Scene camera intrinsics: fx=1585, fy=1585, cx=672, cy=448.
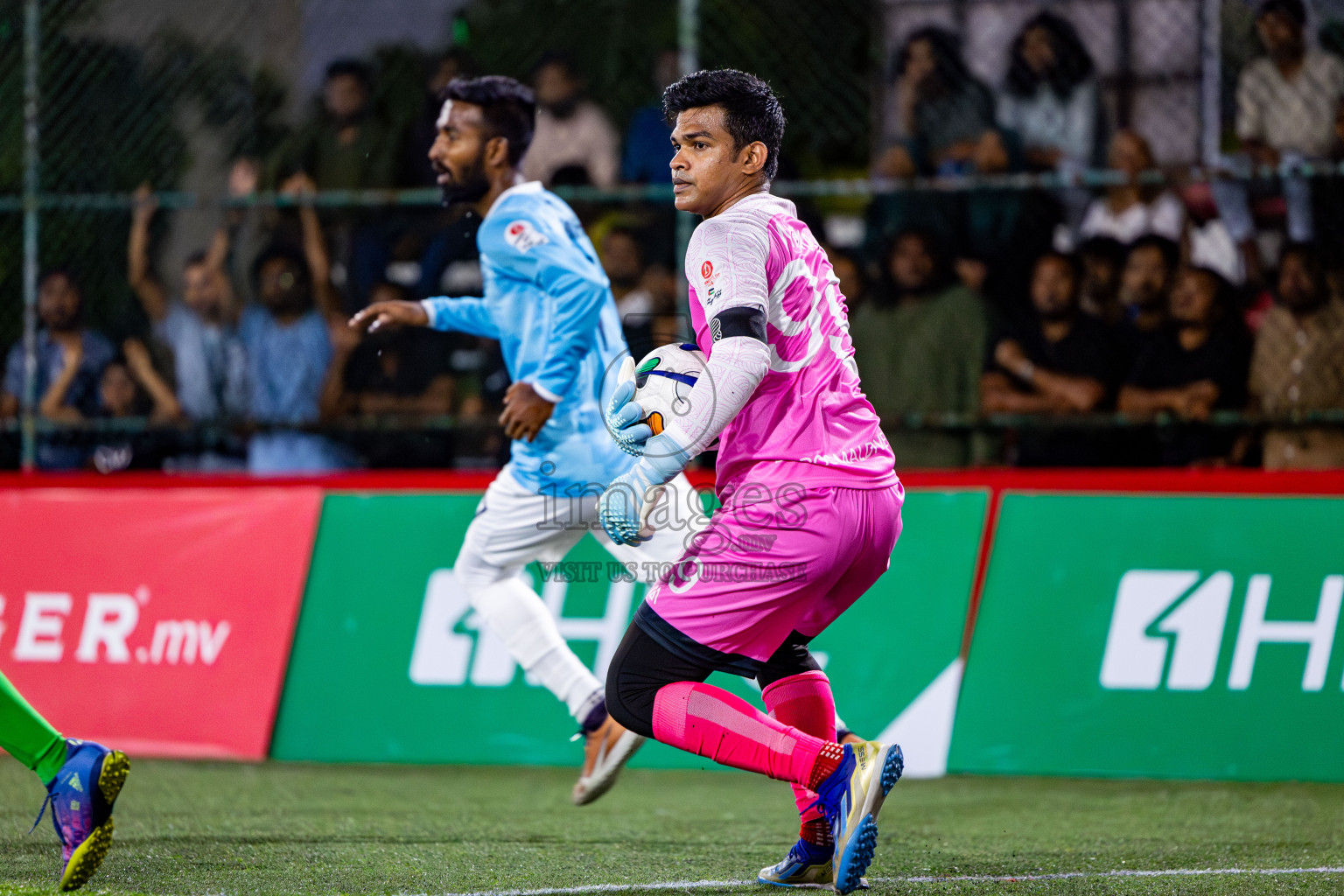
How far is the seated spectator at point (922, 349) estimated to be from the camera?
6.95 meters

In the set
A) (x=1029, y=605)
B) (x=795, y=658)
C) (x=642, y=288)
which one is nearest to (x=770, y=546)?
(x=795, y=658)

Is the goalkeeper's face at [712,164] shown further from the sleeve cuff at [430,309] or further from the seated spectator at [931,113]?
the seated spectator at [931,113]

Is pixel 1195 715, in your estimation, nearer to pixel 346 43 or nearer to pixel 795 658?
pixel 795 658

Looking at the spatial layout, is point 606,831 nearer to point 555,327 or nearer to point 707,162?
point 555,327

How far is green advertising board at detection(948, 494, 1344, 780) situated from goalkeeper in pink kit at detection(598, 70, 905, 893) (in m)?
2.49

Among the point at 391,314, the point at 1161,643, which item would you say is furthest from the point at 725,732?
the point at 1161,643

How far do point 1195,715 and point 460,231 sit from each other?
3820 millimetres

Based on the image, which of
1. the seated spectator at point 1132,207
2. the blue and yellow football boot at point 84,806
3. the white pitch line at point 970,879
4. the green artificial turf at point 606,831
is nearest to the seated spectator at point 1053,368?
the seated spectator at point 1132,207

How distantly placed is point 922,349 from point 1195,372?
1.15 metres

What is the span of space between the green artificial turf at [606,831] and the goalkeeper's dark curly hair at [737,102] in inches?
71.4

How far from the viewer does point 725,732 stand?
11.8ft

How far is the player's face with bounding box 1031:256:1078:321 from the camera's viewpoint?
22.8ft

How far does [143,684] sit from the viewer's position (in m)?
6.57

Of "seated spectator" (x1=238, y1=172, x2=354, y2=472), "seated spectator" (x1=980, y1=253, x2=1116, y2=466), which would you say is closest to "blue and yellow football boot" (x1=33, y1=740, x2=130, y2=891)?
"seated spectator" (x1=238, y1=172, x2=354, y2=472)
